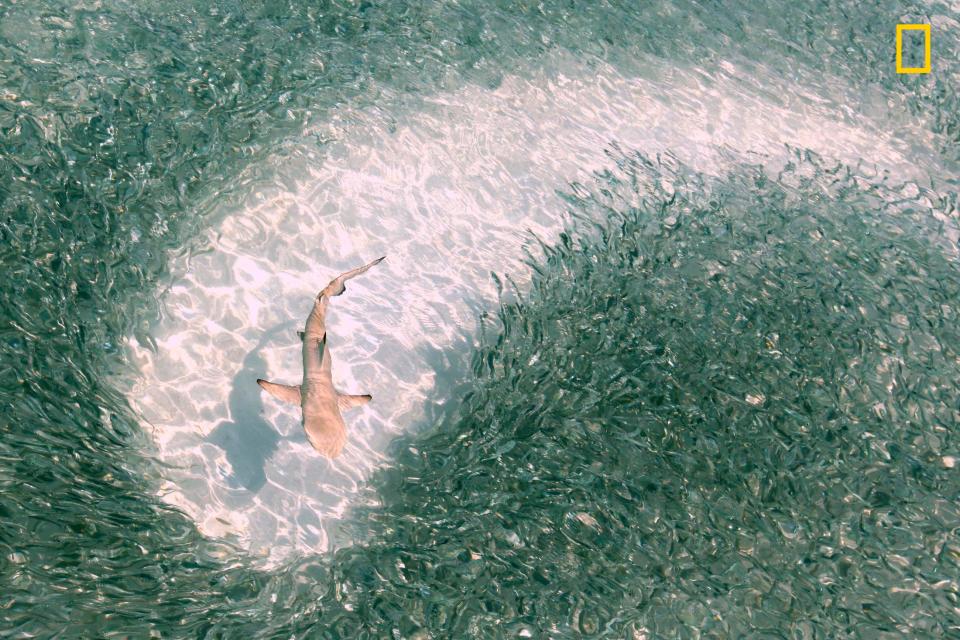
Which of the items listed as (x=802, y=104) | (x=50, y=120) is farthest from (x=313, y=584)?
(x=802, y=104)

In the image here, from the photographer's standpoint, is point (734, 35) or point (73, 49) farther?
point (734, 35)

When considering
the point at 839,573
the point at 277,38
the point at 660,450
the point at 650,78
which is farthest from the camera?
the point at 650,78

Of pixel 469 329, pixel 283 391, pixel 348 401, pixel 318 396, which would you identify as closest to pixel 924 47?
pixel 469 329

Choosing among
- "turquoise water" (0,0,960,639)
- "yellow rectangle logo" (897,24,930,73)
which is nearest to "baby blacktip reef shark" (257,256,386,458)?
"turquoise water" (0,0,960,639)

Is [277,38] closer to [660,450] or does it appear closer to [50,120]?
[50,120]

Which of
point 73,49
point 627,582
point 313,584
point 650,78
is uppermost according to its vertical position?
point 650,78

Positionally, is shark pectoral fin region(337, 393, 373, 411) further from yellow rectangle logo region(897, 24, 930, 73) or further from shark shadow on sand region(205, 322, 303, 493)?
yellow rectangle logo region(897, 24, 930, 73)

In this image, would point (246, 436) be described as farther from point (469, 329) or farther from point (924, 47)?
point (924, 47)
